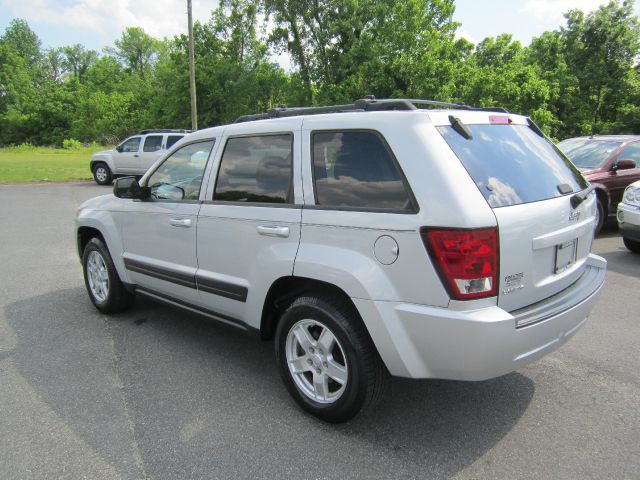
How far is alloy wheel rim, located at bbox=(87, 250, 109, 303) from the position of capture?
4672mm

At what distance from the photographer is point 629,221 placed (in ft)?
21.8

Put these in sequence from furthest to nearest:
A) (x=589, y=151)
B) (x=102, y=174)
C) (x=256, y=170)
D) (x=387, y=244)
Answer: (x=102, y=174)
(x=589, y=151)
(x=256, y=170)
(x=387, y=244)

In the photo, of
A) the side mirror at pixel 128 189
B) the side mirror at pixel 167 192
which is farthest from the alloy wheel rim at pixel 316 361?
the side mirror at pixel 128 189

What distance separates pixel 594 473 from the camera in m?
2.39

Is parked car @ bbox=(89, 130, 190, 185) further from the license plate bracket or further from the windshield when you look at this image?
the license plate bracket

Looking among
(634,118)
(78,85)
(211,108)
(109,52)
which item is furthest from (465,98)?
(109,52)

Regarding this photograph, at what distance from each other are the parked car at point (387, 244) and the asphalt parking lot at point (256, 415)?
12.6 inches

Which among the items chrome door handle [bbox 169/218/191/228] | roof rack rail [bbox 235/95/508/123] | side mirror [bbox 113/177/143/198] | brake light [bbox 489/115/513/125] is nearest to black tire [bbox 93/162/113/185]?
side mirror [bbox 113/177/143/198]

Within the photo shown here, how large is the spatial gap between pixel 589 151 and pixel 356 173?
8.06 metres

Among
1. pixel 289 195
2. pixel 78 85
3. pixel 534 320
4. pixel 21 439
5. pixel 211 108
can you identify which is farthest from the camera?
pixel 78 85

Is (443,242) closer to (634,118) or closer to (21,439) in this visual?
(21,439)

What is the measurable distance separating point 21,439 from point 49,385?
65 centimetres

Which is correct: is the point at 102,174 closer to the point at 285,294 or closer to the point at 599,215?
the point at 599,215

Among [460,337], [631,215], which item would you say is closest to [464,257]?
[460,337]
